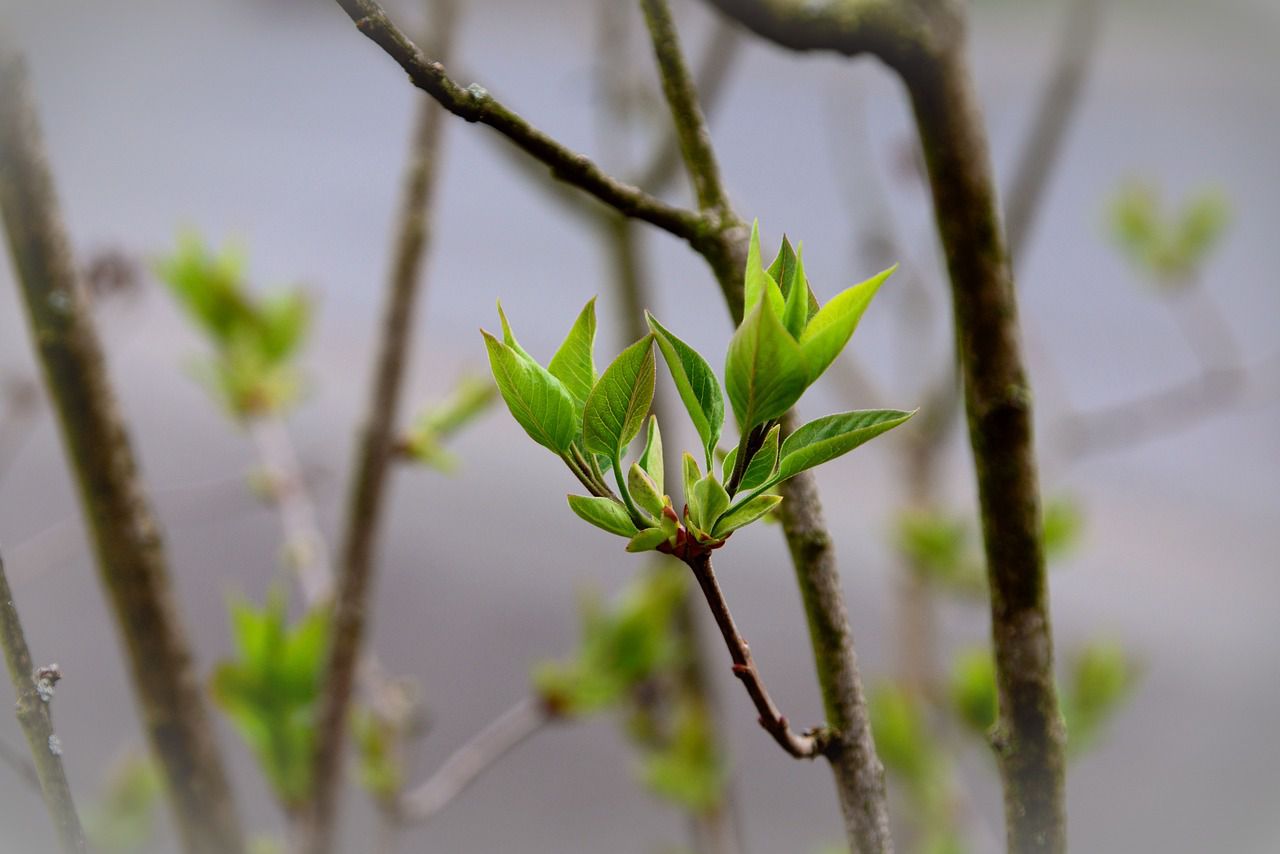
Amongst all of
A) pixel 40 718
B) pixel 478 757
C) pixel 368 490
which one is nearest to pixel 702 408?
pixel 40 718

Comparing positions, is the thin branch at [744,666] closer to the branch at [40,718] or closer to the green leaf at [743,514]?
the green leaf at [743,514]

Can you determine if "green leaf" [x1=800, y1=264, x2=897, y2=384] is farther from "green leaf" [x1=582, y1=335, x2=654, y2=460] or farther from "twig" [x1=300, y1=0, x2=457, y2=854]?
"twig" [x1=300, y1=0, x2=457, y2=854]

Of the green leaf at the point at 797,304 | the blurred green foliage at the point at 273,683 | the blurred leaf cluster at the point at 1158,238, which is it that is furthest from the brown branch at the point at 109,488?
the blurred leaf cluster at the point at 1158,238

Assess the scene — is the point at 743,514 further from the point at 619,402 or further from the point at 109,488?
the point at 109,488

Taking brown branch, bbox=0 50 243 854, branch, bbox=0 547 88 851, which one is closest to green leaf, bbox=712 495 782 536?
branch, bbox=0 547 88 851

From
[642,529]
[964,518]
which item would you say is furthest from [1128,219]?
[642,529]
